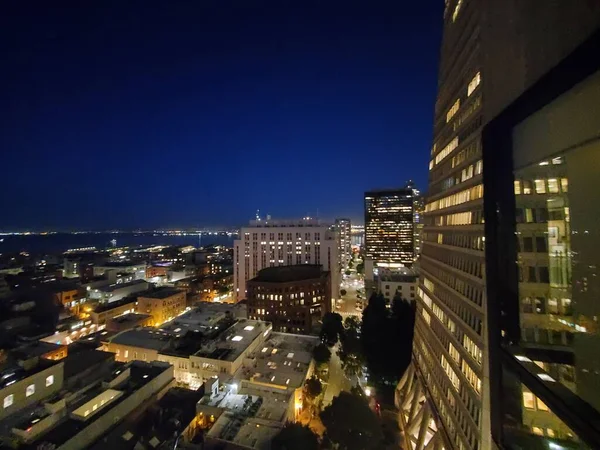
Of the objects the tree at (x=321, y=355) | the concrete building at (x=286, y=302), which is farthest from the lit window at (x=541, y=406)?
the concrete building at (x=286, y=302)

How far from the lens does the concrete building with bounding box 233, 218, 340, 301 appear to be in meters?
74.8

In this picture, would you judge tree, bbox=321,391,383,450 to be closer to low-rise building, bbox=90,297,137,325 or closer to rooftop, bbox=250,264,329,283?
Answer: rooftop, bbox=250,264,329,283

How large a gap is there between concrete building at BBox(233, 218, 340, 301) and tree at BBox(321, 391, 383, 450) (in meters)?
49.9

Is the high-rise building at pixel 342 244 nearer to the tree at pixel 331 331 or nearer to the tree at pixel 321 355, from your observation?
the tree at pixel 331 331

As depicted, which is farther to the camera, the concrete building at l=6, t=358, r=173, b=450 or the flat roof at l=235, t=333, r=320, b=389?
the flat roof at l=235, t=333, r=320, b=389

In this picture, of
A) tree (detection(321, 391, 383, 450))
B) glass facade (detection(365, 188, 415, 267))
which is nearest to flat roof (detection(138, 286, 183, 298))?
tree (detection(321, 391, 383, 450))

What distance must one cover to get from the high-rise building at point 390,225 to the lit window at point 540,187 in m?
128

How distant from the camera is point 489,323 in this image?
18.3ft

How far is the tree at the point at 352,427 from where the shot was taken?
2197 centimetres

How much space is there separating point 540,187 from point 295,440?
2374 cm

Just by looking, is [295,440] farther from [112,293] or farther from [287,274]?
[112,293]

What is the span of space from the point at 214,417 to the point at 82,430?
9.68m

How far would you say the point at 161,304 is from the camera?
60094 millimetres

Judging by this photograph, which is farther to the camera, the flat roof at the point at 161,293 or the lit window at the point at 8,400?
the flat roof at the point at 161,293
